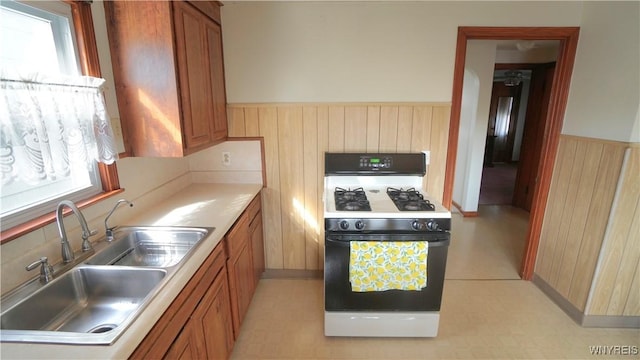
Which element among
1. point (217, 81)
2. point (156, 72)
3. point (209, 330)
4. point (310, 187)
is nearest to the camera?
point (209, 330)

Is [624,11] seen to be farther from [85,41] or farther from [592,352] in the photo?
[85,41]

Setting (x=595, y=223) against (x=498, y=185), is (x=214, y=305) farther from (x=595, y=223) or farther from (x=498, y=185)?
(x=498, y=185)

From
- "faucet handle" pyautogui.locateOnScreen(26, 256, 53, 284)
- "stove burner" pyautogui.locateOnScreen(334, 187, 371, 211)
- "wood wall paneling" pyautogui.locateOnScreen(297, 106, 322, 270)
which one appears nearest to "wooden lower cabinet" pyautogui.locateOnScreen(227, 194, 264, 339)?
"wood wall paneling" pyautogui.locateOnScreen(297, 106, 322, 270)

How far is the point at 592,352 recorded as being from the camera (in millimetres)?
1939

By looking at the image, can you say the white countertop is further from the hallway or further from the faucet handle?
the hallway

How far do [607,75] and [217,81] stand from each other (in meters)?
2.66

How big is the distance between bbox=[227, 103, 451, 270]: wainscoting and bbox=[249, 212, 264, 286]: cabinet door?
0.19 metres

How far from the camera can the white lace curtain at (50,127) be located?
108cm

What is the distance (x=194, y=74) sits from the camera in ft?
6.03

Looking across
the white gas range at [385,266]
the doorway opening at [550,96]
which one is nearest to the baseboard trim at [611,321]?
the doorway opening at [550,96]

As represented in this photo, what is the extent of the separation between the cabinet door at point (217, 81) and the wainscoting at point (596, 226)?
8.59 ft

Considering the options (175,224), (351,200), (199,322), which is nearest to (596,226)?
(351,200)

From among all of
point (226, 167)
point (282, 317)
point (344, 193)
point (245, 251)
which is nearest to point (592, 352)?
point (344, 193)

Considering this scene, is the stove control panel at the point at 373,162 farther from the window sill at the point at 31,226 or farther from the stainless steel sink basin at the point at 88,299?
the window sill at the point at 31,226
